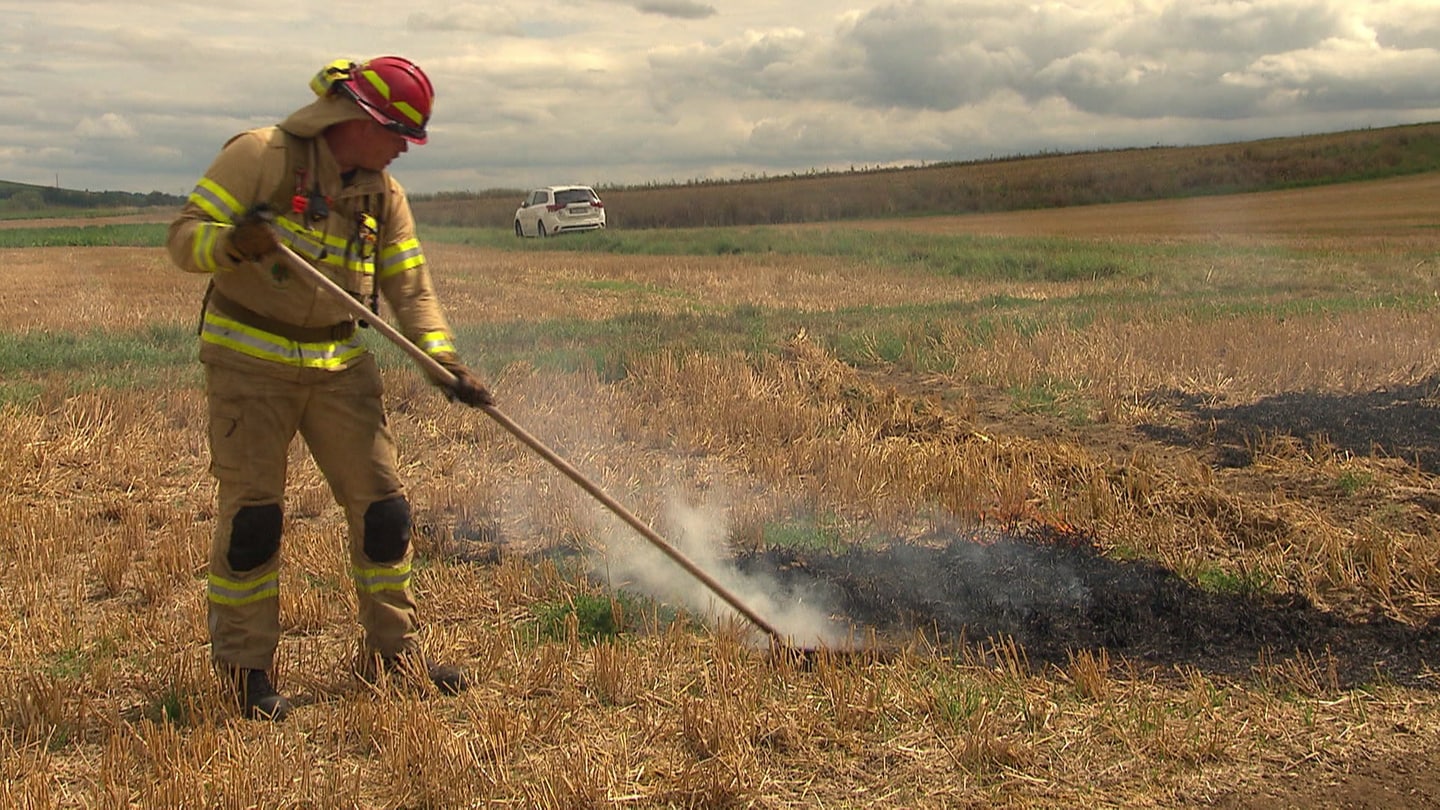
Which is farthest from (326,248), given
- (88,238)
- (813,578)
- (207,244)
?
(88,238)

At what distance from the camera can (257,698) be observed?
4.09 metres

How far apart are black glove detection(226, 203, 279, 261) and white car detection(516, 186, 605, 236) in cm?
2950

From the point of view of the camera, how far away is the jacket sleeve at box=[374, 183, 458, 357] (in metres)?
4.34

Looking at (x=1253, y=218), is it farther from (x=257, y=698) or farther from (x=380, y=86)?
(x=257, y=698)

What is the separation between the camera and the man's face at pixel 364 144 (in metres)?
4.00

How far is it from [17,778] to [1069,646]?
3.44 metres

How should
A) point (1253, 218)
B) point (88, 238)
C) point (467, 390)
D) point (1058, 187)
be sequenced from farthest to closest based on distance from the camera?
point (1058, 187) → point (88, 238) → point (1253, 218) → point (467, 390)

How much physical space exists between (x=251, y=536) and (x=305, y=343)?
641mm

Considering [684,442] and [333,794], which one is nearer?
[333,794]

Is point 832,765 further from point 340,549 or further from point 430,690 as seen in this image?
point 340,549

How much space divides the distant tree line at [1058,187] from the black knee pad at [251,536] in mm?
40612

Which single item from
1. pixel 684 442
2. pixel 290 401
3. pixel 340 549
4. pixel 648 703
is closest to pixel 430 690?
pixel 648 703

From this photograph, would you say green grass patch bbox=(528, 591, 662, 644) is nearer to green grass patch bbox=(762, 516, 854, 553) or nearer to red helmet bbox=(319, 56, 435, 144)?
green grass patch bbox=(762, 516, 854, 553)

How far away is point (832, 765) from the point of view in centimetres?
372
